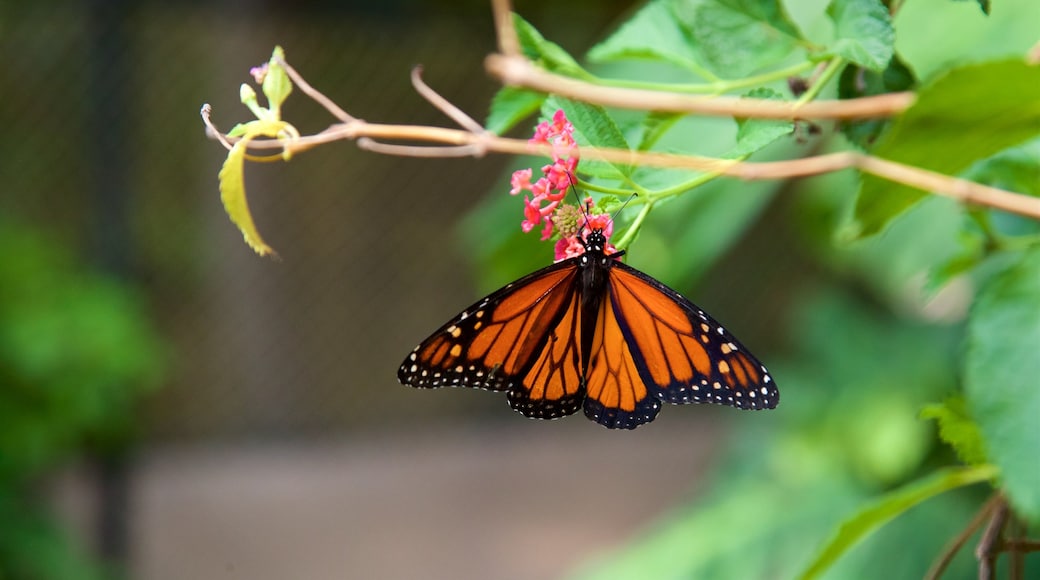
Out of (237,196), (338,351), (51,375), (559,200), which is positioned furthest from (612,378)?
(338,351)

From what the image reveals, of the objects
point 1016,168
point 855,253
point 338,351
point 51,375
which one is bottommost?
→ point 1016,168

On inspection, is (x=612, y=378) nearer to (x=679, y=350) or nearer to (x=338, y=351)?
(x=679, y=350)

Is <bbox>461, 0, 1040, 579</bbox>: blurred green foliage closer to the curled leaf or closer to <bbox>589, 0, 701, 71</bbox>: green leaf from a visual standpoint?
<bbox>589, 0, 701, 71</bbox>: green leaf

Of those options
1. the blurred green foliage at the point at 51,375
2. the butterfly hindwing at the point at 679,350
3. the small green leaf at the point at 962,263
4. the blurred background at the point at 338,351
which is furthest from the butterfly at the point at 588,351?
the blurred green foliage at the point at 51,375

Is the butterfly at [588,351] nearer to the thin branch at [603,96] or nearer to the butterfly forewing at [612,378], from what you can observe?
the butterfly forewing at [612,378]

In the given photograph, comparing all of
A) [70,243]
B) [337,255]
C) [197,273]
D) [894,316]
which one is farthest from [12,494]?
[894,316]

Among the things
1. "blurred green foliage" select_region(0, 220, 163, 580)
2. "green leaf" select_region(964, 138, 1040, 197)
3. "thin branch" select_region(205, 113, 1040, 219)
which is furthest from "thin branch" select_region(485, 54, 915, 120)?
"blurred green foliage" select_region(0, 220, 163, 580)
